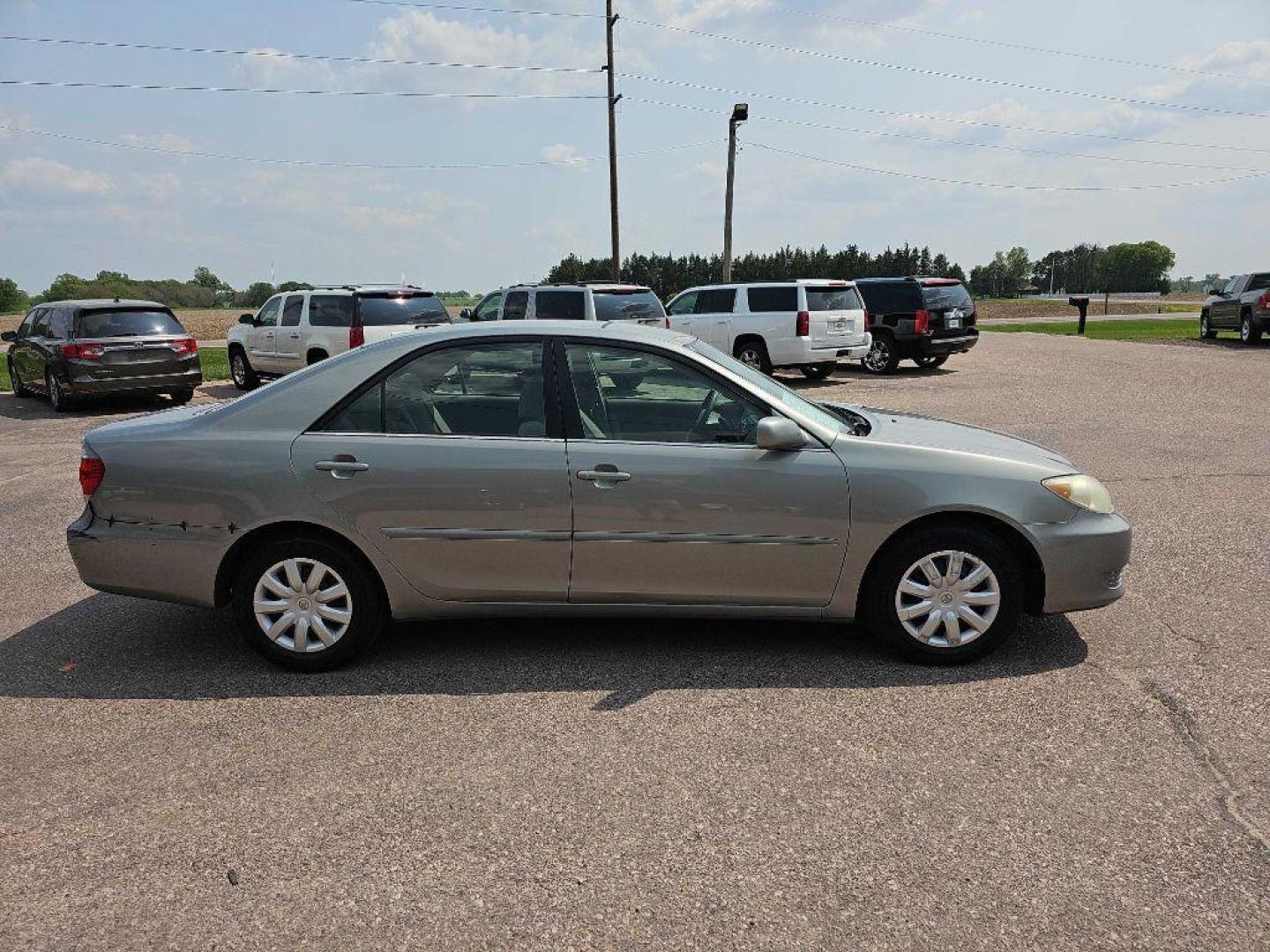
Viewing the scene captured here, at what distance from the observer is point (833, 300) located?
17.7m

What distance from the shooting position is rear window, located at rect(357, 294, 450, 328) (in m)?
15.4

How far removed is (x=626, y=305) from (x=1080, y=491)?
11232 mm

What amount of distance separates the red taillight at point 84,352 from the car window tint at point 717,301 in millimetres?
10155

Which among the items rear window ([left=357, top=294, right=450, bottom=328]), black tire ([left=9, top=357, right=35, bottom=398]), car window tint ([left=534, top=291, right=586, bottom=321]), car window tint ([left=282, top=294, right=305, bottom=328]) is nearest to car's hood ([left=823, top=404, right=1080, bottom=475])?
car window tint ([left=534, top=291, right=586, bottom=321])

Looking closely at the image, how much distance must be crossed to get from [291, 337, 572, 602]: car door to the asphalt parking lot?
516mm

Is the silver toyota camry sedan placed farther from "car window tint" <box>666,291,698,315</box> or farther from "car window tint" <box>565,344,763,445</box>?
"car window tint" <box>666,291,698,315</box>

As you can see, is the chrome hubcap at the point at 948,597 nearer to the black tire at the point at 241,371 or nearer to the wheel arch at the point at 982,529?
the wheel arch at the point at 982,529

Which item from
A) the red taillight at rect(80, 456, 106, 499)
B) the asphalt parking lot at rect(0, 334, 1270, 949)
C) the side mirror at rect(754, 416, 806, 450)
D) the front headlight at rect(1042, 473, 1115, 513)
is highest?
the side mirror at rect(754, 416, 806, 450)

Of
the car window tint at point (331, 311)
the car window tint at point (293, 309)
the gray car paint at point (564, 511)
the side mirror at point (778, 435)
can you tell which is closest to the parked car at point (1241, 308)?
the car window tint at point (331, 311)

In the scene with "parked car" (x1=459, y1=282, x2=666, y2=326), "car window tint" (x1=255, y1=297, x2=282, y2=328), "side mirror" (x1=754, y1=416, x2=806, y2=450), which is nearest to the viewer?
"side mirror" (x1=754, y1=416, x2=806, y2=450)

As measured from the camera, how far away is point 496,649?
4797 millimetres

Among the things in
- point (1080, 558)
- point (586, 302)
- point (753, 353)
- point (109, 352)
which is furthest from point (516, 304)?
point (1080, 558)

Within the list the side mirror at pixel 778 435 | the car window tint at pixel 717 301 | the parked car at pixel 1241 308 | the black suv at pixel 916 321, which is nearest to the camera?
the side mirror at pixel 778 435

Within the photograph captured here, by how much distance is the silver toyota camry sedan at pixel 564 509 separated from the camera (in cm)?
435
